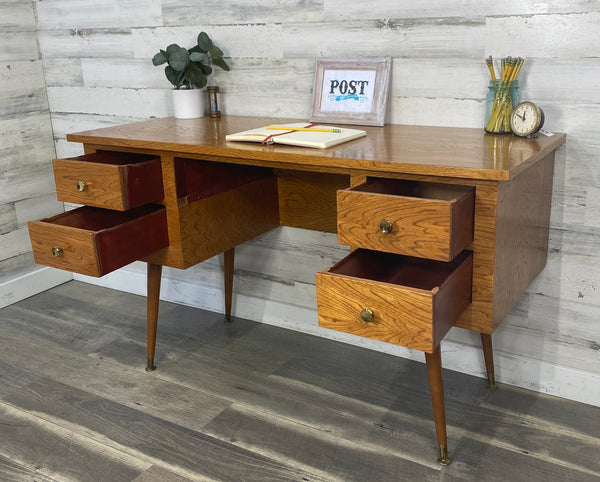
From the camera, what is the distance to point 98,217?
1.92 m

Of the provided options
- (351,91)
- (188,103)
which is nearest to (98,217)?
(188,103)

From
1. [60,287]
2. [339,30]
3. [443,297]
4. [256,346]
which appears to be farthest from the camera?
[60,287]

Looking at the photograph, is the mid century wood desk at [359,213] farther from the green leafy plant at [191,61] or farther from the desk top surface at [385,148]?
the green leafy plant at [191,61]

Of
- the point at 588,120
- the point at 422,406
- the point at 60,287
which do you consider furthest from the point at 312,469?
the point at 60,287

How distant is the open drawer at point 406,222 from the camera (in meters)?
1.28

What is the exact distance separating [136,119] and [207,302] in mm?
737

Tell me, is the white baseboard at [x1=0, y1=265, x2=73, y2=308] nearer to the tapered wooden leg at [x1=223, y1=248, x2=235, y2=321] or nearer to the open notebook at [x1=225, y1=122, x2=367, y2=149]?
the tapered wooden leg at [x1=223, y1=248, x2=235, y2=321]

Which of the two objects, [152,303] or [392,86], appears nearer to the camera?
[392,86]

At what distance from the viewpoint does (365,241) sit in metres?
1.38

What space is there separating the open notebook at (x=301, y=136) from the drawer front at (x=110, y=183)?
247 mm

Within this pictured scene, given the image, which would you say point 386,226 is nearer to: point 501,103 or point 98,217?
point 501,103

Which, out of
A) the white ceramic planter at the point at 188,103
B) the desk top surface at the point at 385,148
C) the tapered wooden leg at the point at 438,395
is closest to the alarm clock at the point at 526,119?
the desk top surface at the point at 385,148

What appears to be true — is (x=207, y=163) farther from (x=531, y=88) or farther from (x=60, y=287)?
(x=60, y=287)

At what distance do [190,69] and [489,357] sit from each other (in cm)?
127
